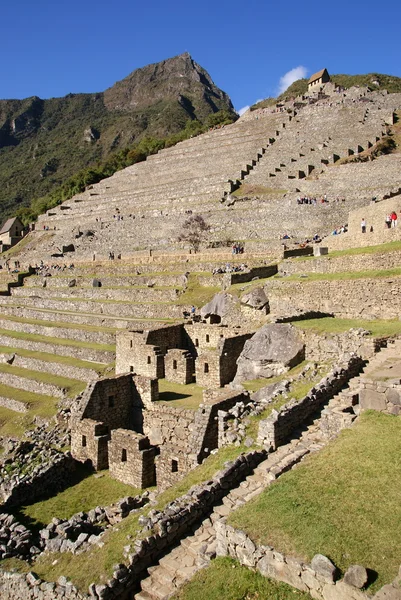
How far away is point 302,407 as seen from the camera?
9594 millimetres

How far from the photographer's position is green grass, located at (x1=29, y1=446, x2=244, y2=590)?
7355mm

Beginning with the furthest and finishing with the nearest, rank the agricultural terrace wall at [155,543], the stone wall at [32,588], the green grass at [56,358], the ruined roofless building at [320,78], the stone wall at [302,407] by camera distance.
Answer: the ruined roofless building at [320,78] < the green grass at [56,358] < the stone wall at [302,407] < the stone wall at [32,588] < the agricultural terrace wall at [155,543]

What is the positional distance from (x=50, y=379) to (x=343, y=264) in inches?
517

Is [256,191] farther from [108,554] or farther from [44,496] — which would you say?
[108,554]

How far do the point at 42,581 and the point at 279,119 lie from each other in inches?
2672

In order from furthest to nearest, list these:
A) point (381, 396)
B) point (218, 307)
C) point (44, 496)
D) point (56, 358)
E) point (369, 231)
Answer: point (56, 358) < point (369, 231) < point (218, 307) < point (44, 496) < point (381, 396)

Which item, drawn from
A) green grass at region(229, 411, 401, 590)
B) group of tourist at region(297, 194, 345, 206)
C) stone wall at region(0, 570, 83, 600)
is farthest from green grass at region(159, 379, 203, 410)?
group of tourist at region(297, 194, 345, 206)

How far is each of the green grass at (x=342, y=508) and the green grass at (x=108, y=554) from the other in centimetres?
206

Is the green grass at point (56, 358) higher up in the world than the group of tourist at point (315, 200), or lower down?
lower down

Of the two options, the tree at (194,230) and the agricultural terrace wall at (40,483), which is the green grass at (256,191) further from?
the agricultural terrace wall at (40,483)

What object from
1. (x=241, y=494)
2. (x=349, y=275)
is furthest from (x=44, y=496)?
(x=349, y=275)

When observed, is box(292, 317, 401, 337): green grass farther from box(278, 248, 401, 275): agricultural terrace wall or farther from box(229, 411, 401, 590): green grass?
box(229, 411, 401, 590): green grass

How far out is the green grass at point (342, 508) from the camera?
5.57 metres

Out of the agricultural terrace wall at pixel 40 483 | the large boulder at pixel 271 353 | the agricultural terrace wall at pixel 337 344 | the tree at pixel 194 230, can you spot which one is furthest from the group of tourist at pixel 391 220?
the tree at pixel 194 230
